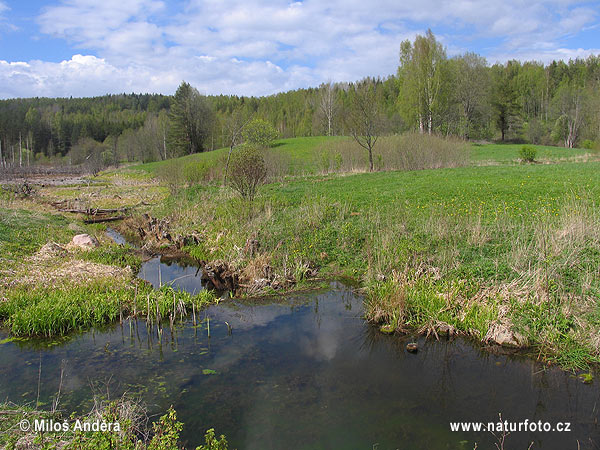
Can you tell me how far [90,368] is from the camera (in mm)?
5375

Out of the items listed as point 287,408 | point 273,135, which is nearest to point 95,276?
point 287,408

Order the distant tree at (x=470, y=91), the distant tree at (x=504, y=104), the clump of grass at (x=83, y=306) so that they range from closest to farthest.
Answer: the clump of grass at (x=83, y=306)
the distant tree at (x=470, y=91)
the distant tree at (x=504, y=104)

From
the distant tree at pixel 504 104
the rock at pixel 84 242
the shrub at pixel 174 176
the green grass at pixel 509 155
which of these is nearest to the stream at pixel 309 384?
the rock at pixel 84 242

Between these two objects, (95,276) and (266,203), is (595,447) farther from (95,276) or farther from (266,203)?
(266,203)

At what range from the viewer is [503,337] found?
19.2ft

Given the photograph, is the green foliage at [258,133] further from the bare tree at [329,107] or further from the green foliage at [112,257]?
the green foliage at [112,257]

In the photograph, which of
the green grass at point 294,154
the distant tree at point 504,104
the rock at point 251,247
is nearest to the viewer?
the rock at point 251,247

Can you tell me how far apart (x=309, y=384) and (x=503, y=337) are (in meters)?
3.03

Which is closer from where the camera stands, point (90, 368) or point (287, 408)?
point (287, 408)

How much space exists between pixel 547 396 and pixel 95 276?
7969 mm

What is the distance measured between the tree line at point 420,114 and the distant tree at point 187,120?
134mm

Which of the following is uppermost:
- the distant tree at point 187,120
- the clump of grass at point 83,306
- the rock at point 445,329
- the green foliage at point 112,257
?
the distant tree at point 187,120

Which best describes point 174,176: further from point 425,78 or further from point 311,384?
point 425,78

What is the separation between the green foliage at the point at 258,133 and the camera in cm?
4322
